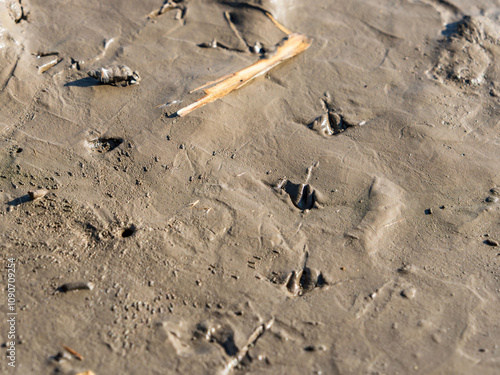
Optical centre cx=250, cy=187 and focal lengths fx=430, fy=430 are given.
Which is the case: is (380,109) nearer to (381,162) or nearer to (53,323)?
(381,162)

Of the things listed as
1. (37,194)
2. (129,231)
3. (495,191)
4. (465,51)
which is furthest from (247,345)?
(465,51)

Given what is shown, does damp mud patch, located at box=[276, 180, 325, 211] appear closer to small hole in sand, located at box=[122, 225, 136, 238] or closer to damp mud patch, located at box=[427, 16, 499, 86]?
small hole in sand, located at box=[122, 225, 136, 238]

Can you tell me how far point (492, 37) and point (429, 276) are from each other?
10.4 ft

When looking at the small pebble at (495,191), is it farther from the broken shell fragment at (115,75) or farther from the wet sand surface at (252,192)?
the broken shell fragment at (115,75)

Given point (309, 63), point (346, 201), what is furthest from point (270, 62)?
point (346, 201)

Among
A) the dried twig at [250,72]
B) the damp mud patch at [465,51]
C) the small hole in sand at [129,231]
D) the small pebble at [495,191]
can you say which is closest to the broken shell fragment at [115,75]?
the dried twig at [250,72]

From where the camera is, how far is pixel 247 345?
2.48 meters

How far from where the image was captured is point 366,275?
9.39 ft

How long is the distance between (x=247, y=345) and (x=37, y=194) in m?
1.84

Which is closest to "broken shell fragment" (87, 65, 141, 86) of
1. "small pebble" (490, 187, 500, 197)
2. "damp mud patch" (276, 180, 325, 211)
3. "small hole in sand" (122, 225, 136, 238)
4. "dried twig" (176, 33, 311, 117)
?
"dried twig" (176, 33, 311, 117)

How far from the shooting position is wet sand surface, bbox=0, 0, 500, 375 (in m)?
2.51

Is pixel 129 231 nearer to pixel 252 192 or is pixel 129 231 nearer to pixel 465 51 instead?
pixel 252 192

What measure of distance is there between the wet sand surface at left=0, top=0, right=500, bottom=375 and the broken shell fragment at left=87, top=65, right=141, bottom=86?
7 cm

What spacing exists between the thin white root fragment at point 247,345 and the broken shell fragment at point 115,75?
8.25ft
